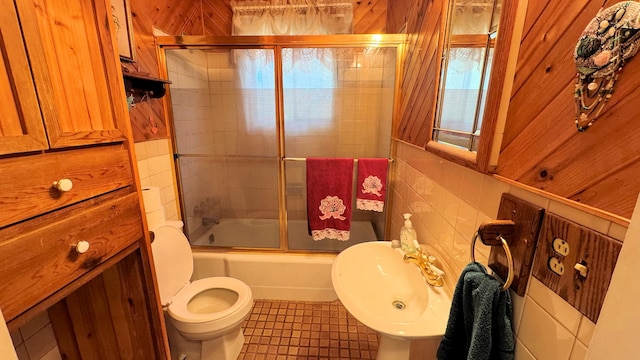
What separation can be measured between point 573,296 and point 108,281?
134 centimetres

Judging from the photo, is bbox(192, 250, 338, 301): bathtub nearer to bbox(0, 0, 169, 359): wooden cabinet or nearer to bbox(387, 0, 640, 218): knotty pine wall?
bbox(0, 0, 169, 359): wooden cabinet

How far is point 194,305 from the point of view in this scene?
5.11 feet

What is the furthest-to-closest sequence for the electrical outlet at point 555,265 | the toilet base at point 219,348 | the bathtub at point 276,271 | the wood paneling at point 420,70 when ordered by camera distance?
the bathtub at point 276,271 → the toilet base at point 219,348 → the wood paneling at point 420,70 → the electrical outlet at point 555,265

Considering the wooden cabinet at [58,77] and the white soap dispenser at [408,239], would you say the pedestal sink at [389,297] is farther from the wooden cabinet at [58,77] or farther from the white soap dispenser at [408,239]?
the wooden cabinet at [58,77]

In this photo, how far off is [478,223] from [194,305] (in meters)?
1.62

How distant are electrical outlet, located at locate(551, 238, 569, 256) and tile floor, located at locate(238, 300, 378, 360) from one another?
1.44 meters

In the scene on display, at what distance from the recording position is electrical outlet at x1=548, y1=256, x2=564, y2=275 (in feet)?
1.58

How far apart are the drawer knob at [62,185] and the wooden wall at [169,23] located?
1.07 metres

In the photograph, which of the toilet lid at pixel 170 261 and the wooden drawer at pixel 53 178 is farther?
the toilet lid at pixel 170 261

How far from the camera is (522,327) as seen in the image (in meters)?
0.59

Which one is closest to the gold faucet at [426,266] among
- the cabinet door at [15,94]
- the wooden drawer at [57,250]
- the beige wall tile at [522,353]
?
the beige wall tile at [522,353]

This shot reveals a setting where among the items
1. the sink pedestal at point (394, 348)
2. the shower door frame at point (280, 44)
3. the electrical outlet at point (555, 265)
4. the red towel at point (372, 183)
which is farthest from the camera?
the red towel at point (372, 183)

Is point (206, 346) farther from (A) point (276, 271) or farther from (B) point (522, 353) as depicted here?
(B) point (522, 353)

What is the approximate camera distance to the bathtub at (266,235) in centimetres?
214
